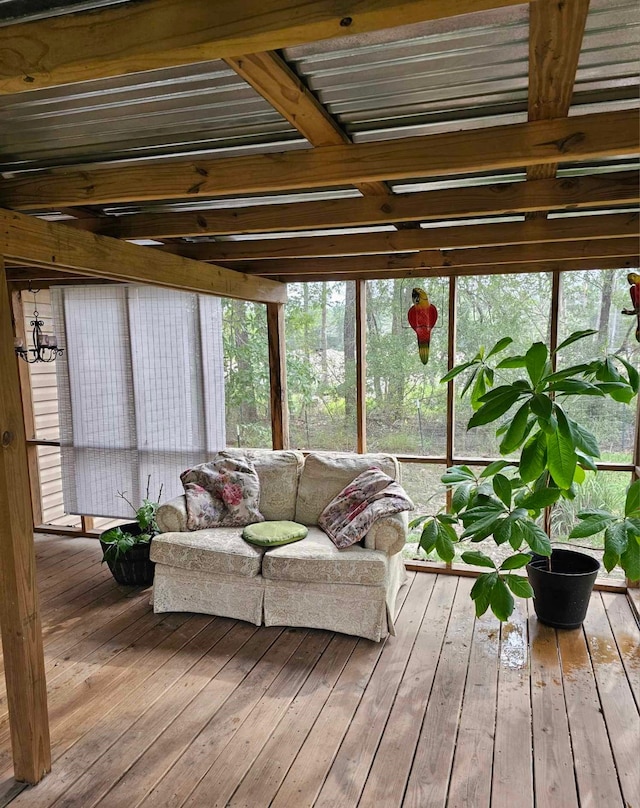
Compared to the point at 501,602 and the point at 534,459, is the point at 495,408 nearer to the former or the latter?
the point at 534,459

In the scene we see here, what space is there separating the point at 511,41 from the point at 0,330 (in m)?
1.88

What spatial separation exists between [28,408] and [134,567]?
202 cm

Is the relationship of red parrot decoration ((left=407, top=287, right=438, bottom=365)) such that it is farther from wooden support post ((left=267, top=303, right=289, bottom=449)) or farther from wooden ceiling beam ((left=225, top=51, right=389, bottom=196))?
wooden ceiling beam ((left=225, top=51, right=389, bottom=196))

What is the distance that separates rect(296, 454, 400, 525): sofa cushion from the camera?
3.86 meters

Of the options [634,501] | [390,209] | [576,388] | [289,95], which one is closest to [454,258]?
[576,388]

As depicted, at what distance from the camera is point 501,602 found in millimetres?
2736

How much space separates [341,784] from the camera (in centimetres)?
215

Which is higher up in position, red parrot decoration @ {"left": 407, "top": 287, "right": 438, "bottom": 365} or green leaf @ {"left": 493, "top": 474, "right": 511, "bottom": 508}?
red parrot decoration @ {"left": 407, "top": 287, "right": 438, "bottom": 365}

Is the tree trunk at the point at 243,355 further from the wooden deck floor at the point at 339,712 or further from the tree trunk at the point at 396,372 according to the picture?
the wooden deck floor at the point at 339,712

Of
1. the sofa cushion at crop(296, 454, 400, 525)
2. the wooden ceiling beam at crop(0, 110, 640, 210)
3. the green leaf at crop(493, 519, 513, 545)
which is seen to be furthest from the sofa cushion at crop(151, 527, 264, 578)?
the wooden ceiling beam at crop(0, 110, 640, 210)

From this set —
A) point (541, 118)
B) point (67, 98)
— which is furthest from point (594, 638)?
point (67, 98)

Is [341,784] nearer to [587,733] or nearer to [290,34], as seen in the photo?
[587,733]

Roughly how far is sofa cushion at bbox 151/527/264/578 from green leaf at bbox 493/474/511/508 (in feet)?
4.75

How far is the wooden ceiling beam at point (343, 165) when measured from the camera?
1469 mm
